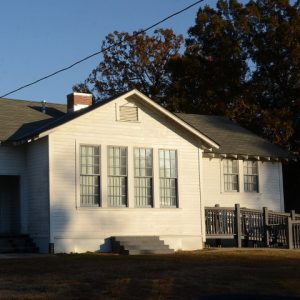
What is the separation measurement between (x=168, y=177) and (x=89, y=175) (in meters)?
3.32

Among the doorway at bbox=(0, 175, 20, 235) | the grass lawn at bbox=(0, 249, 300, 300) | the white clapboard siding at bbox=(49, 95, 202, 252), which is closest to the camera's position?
the grass lawn at bbox=(0, 249, 300, 300)

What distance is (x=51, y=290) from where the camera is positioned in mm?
13523

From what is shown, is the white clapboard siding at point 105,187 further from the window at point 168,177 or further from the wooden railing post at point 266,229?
the wooden railing post at point 266,229

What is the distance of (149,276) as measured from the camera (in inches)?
625

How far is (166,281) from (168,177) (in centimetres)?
1143

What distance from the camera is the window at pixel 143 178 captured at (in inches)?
1002

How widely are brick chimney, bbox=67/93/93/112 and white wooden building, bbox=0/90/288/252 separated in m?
0.04

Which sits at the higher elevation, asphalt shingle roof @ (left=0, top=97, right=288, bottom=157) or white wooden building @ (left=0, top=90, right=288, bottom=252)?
asphalt shingle roof @ (left=0, top=97, right=288, bottom=157)

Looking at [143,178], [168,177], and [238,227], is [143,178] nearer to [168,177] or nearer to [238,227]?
[168,177]

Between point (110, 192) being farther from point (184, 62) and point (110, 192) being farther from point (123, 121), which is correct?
point (184, 62)

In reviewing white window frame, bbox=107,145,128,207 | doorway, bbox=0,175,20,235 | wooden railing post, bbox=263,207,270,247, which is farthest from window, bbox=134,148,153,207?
wooden railing post, bbox=263,207,270,247

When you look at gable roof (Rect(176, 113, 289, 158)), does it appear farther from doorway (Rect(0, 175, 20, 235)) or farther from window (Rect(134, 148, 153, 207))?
doorway (Rect(0, 175, 20, 235))

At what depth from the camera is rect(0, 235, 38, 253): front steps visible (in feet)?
78.6

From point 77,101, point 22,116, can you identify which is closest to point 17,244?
point 22,116
